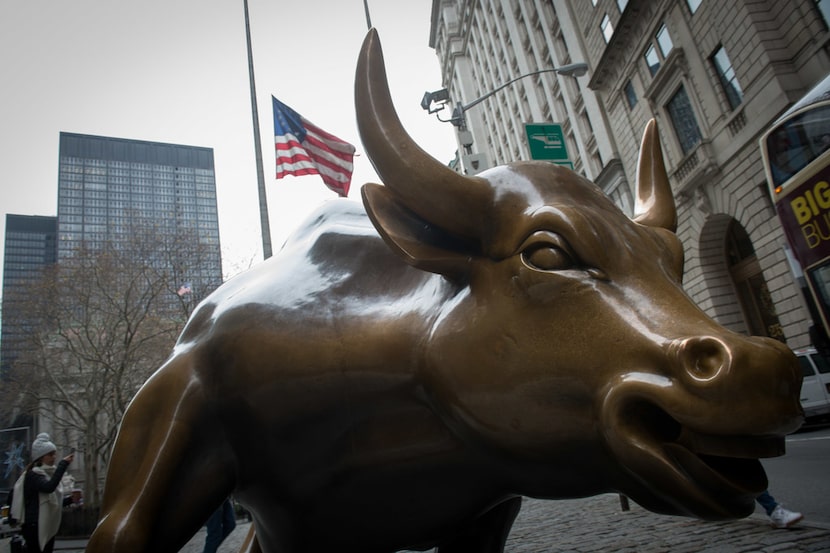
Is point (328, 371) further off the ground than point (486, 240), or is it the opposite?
point (486, 240)

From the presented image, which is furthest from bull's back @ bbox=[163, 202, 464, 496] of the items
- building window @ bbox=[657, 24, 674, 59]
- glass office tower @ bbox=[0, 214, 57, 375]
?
glass office tower @ bbox=[0, 214, 57, 375]

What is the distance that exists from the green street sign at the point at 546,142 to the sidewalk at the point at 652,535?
7445 millimetres

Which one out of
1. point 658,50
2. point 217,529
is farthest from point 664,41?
point 217,529

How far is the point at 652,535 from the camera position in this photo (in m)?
5.20

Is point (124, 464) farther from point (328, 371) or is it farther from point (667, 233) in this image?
point (667, 233)

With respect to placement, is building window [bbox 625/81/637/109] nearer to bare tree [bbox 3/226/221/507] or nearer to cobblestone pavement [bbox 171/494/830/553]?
bare tree [bbox 3/226/221/507]

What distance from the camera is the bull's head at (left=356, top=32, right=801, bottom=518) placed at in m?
1.11

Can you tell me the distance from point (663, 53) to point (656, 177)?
23.1 metres

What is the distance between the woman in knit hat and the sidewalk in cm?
541

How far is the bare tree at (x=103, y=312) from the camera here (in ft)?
73.5

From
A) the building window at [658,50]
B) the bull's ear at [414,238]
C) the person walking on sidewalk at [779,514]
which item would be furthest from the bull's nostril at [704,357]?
the building window at [658,50]

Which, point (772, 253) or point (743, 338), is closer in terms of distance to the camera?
point (743, 338)

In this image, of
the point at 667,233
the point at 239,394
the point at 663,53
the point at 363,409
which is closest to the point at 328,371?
the point at 363,409

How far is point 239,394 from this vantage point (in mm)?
1736
